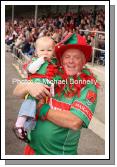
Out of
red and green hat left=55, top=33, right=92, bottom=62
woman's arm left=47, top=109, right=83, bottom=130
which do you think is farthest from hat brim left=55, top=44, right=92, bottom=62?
woman's arm left=47, top=109, right=83, bottom=130

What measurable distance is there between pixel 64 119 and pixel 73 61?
244 millimetres

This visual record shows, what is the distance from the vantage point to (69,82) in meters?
1.68

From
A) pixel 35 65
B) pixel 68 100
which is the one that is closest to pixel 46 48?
pixel 35 65

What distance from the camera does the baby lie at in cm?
167

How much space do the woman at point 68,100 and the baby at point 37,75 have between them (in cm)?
3

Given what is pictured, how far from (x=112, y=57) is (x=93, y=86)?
70 cm

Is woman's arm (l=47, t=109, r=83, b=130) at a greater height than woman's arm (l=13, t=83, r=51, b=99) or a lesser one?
lesser

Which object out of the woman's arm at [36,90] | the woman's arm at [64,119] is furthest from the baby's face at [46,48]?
the woman's arm at [64,119]

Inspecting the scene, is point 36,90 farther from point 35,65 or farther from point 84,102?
point 84,102

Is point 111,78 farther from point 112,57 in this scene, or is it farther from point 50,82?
point 50,82

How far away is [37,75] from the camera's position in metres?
1.68

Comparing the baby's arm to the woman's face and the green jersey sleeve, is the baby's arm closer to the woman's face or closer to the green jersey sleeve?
the woman's face

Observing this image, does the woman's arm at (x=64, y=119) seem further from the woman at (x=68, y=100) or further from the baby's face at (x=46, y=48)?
the baby's face at (x=46, y=48)

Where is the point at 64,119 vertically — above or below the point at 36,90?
below
